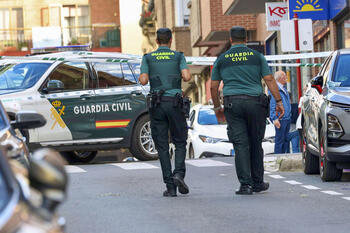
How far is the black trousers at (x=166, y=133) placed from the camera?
11.2 meters

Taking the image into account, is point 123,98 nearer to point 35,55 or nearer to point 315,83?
point 35,55

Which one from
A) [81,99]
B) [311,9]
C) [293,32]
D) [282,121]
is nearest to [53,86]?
[81,99]

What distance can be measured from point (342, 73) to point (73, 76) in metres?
5.93

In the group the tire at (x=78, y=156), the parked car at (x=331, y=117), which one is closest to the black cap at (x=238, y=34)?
the parked car at (x=331, y=117)

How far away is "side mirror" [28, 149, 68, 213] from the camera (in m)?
3.23

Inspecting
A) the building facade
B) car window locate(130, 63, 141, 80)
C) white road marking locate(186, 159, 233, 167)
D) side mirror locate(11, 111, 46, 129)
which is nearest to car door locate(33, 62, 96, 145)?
car window locate(130, 63, 141, 80)

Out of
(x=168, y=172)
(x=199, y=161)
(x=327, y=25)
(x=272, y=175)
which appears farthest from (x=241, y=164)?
(x=327, y=25)

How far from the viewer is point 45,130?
17281 mm

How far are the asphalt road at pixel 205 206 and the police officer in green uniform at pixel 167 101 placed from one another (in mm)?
300

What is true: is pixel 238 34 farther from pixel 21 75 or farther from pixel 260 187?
pixel 21 75

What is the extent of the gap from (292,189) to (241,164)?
1.22 meters

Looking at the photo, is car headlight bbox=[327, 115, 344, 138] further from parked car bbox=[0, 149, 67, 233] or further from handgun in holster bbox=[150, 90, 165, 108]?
parked car bbox=[0, 149, 67, 233]

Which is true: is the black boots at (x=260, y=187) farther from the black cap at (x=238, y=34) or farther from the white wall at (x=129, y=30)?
the white wall at (x=129, y=30)

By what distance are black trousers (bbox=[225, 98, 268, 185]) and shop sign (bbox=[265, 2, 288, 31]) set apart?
17345 mm
